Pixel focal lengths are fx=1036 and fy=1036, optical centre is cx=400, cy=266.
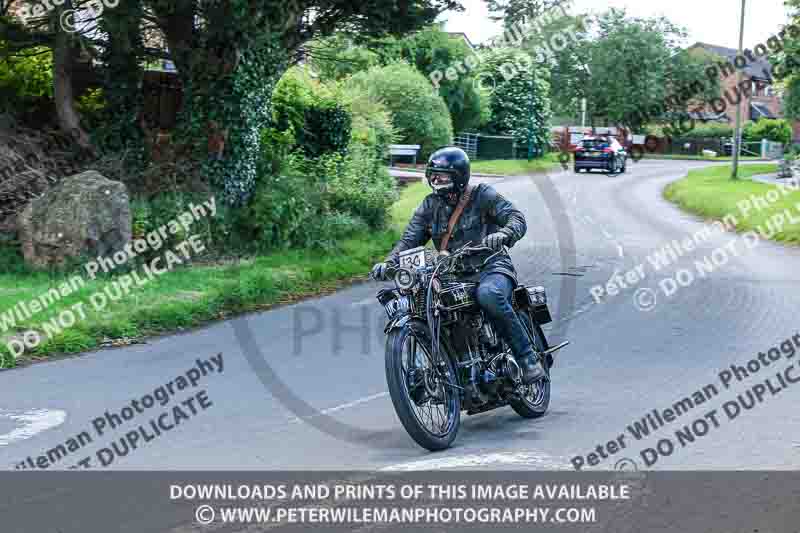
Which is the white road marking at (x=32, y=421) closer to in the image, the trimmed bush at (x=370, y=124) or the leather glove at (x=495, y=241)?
the leather glove at (x=495, y=241)

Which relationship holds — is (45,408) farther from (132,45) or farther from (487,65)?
(487,65)

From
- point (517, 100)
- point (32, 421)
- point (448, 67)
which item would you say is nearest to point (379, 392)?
point (32, 421)

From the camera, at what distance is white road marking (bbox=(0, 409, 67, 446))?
7.33 m

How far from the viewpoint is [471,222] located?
7520 mm

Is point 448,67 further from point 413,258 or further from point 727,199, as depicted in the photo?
point 413,258

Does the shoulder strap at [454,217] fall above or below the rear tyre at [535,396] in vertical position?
above

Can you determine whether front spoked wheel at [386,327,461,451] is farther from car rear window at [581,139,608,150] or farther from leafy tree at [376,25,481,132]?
car rear window at [581,139,608,150]

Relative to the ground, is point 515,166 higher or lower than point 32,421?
higher

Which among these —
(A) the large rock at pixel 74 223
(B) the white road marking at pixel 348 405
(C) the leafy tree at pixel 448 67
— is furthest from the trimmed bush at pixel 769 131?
(B) the white road marking at pixel 348 405

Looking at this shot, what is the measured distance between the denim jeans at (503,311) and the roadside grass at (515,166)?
37735 mm

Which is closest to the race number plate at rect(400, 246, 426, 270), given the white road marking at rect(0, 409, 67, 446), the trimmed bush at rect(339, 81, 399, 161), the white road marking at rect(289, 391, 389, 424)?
the white road marking at rect(289, 391, 389, 424)

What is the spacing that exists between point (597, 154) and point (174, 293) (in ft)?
119

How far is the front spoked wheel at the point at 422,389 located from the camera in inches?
249

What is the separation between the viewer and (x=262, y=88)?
17.8 meters
